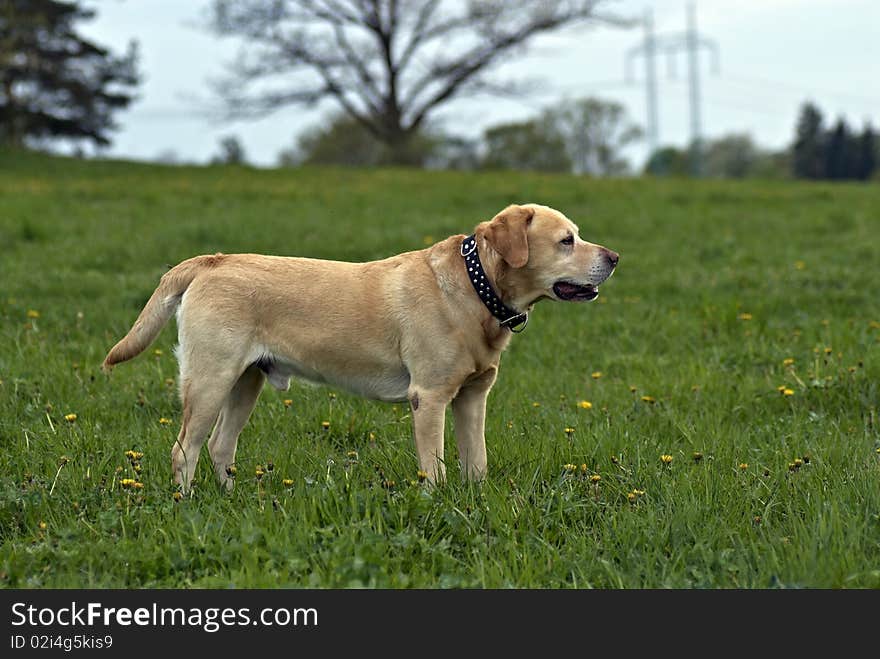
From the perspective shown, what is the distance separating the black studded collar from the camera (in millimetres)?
4828

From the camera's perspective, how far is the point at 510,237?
481 centimetres

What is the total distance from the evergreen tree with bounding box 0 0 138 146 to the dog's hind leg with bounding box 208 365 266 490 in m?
28.9

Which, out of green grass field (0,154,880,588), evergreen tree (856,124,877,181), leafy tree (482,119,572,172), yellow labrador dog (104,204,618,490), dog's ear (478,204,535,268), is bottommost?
green grass field (0,154,880,588)

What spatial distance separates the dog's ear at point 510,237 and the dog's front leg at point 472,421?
1.99ft

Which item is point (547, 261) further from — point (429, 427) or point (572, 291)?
point (429, 427)

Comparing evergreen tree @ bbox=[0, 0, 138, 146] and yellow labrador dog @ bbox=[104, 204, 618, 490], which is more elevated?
evergreen tree @ bbox=[0, 0, 138, 146]

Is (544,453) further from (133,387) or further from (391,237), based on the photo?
(391,237)

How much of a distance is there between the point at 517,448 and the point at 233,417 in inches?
60.7

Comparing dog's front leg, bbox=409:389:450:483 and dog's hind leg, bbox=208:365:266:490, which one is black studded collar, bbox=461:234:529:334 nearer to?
dog's front leg, bbox=409:389:450:483

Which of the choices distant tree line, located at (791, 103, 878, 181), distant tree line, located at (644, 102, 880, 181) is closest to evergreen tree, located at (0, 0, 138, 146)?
distant tree line, located at (644, 102, 880, 181)

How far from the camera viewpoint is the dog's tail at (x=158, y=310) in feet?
16.1

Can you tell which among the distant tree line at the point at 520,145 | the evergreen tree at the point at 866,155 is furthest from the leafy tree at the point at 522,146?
the evergreen tree at the point at 866,155

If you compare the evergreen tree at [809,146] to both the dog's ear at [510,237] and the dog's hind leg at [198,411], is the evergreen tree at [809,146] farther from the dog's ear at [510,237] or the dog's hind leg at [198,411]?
the dog's hind leg at [198,411]
